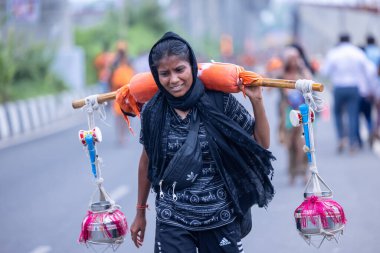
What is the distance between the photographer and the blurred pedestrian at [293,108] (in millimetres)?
10984

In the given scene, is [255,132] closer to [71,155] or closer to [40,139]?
[71,155]

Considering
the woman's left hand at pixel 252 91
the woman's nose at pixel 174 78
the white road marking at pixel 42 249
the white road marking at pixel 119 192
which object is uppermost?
the woman's nose at pixel 174 78

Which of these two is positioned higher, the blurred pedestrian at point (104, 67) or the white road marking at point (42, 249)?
the white road marking at point (42, 249)

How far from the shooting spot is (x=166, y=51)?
4.51m

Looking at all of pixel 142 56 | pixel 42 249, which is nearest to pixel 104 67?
pixel 142 56

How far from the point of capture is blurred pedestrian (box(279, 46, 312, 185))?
11.0 metres

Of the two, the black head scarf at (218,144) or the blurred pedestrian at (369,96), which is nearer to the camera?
the black head scarf at (218,144)

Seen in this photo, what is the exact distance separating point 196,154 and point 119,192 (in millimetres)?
6813

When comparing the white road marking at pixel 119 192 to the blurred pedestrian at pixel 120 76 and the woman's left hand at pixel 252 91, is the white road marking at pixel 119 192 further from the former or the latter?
the woman's left hand at pixel 252 91

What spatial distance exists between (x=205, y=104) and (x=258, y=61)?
233 ft

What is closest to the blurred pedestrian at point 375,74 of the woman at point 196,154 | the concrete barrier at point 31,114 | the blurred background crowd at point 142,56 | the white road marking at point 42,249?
the blurred background crowd at point 142,56

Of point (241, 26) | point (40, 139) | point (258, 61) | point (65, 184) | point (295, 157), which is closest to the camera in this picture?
point (295, 157)

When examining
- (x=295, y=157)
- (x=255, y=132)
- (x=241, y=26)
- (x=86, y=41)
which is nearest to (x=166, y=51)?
(x=255, y=132)

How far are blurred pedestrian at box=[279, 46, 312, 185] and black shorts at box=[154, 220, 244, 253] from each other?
20.9ft
